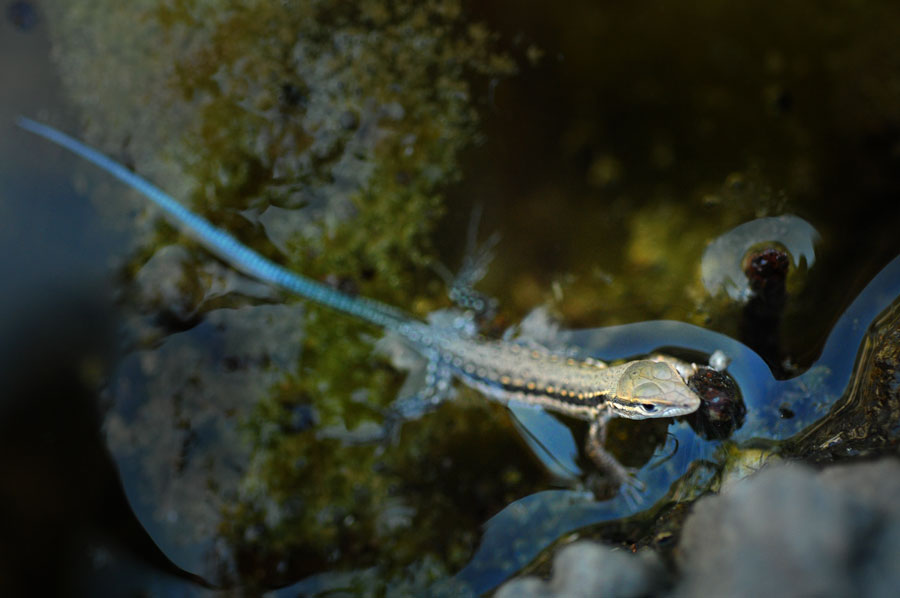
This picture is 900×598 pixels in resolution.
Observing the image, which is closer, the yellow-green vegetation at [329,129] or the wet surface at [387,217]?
the wet surface at [387,217]

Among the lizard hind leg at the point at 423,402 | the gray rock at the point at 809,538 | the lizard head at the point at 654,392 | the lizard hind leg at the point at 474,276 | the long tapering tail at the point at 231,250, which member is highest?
the gray rock at the point at 809,538

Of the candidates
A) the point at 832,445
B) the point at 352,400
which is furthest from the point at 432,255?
the point at 832,445

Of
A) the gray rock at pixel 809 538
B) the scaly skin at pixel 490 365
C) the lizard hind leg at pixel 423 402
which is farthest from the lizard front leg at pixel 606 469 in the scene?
the gray rock at pixel 809 538

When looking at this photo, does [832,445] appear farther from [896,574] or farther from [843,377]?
[896,574]

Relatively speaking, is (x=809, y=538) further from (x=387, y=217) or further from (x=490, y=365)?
(x=387, y=217)

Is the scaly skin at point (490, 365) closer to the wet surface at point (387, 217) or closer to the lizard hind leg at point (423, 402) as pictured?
the lizard hind leg at point (423, 402)

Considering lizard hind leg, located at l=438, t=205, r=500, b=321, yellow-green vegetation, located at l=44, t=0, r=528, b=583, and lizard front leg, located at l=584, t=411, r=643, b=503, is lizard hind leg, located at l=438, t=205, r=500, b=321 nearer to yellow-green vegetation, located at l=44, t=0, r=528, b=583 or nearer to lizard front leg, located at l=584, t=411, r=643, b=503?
yellow-green vegetation, located at l=44, t=0, r=528, b=583

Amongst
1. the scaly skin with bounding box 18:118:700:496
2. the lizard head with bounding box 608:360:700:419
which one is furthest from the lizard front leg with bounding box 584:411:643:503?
the lizard head with bounding box 608:360:700:419
